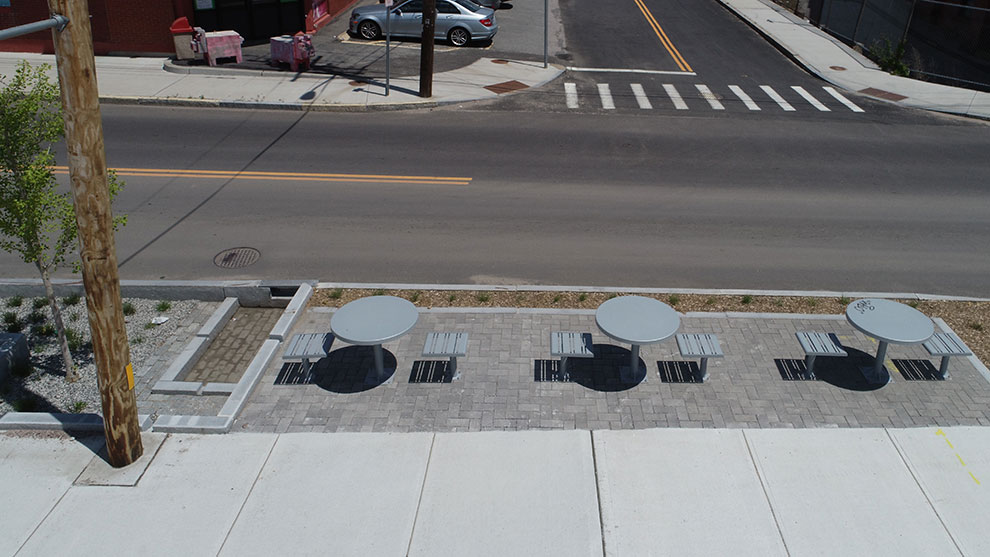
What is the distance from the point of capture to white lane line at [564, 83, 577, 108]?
2022cm

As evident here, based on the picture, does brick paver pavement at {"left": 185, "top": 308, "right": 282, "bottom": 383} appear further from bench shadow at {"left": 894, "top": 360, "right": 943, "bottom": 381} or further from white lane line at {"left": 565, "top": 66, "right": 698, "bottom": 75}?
white lane line at {"left": 565, "top": 66, "right": 698, "bottom": 75}

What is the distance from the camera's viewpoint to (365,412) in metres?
8.04

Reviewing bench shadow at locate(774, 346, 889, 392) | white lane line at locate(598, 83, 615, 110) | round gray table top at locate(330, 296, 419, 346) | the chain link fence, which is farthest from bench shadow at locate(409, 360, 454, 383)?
the chain link fence

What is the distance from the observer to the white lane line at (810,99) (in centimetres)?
2045

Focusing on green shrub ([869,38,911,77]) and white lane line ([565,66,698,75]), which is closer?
white lane line ([565,66,698,75])

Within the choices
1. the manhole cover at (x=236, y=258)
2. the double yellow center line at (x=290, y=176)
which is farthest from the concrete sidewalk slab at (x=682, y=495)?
the double yellow center line at (x=290, y=176)

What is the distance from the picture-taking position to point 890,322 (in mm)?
8500

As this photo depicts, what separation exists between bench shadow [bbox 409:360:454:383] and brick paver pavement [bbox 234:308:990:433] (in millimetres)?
21

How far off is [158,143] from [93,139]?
11137 millimetres

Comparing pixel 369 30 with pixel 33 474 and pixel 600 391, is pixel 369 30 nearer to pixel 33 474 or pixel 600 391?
pixel 600 391

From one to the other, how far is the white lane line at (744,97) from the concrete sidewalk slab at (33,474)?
60.1 feet

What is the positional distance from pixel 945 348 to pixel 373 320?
6.72 metres

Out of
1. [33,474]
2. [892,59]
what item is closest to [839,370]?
[33,474]

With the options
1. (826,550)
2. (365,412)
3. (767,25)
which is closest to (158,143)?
(365,412)
